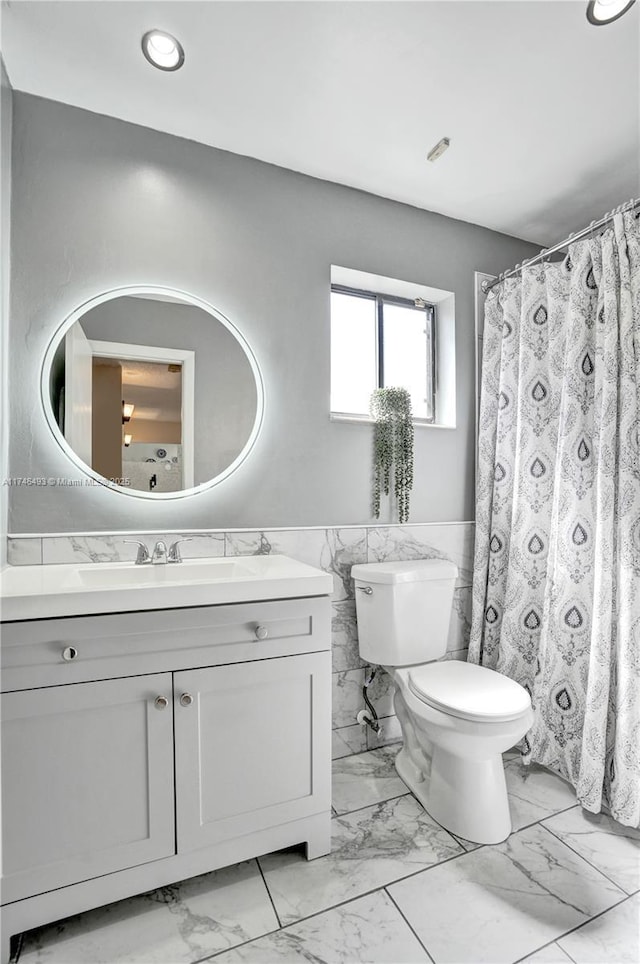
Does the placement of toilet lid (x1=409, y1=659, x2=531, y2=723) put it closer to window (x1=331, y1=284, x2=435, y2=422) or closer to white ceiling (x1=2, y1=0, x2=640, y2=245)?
window (x1=331, y1=284, x2=435, y2=422)

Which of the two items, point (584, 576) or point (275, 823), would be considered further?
point (584, 576)

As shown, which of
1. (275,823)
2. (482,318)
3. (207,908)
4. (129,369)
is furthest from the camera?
(482,318)

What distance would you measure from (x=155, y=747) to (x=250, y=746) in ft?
0.87

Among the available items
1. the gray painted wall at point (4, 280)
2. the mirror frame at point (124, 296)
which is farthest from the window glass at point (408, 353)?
the gray painted wall at point (4, 280)

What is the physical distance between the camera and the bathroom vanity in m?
1.17

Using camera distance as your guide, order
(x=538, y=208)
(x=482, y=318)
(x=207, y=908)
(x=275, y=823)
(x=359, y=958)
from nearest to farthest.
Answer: (x=359, y=958) < (x=207, y=908) < (x=275, y=823) < (x=538, y=208) < (x=482, y=318)

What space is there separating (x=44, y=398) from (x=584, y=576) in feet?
6.76

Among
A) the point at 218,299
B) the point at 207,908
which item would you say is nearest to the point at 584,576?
the point at 207,908

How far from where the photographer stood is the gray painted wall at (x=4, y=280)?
1.52 metres

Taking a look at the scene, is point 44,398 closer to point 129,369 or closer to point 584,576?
point 129,369

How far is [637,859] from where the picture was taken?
1.49m

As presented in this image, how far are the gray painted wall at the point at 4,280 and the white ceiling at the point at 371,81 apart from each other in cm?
16

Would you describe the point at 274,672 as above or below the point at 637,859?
above

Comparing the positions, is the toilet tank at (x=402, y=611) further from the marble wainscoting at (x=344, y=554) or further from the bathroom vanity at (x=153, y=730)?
the bathroom vanity at (x=153, y=730)
